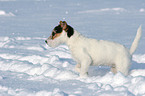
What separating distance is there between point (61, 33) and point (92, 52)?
0.49 m

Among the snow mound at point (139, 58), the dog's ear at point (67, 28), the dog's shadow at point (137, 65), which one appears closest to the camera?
the dog's ear at point (67, 28)

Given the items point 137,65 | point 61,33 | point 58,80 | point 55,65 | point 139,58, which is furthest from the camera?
point 139,58

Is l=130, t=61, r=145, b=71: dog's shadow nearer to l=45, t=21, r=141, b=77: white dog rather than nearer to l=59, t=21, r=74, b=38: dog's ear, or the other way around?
l=45, t=21, r=141, b=77: white dog

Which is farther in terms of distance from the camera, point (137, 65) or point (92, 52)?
point (137, 65)

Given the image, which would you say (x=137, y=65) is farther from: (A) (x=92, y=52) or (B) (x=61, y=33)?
(B) (x=61, y=33)

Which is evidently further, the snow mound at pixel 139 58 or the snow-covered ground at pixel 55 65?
the snow mound at pixel 139 58

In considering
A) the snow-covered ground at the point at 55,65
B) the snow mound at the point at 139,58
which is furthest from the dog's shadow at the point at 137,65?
the snow mound at the point at 139,58

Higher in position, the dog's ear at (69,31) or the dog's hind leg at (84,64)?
the dog's ear at (69,31)

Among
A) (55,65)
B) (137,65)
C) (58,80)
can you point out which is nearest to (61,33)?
(58,80)

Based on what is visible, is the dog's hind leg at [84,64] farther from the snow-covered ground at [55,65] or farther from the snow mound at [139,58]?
the snow mound at [139,58]

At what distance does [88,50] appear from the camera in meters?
3.99

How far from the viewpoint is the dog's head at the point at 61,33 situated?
3920 millimetres

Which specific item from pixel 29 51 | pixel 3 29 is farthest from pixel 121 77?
pixel 3 29

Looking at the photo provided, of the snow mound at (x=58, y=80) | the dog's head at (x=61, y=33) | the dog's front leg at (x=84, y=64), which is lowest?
the snow mound at (x=58, y=80)
